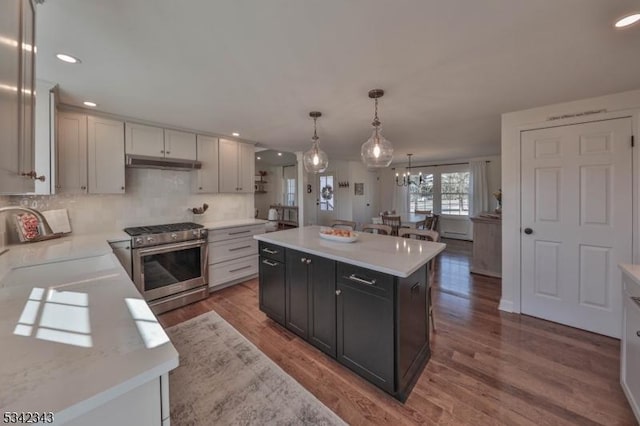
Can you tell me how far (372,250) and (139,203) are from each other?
3.17 meters

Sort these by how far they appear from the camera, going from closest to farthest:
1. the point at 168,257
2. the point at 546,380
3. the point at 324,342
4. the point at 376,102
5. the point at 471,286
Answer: the point at 546,380, the point at 324,342, the point at 376,102, the point at 168,257, the point at 471,286

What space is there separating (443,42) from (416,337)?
6.70ft

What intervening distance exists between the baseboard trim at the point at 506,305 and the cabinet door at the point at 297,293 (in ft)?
7.89

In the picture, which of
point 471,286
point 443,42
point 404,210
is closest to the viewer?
point 443,42

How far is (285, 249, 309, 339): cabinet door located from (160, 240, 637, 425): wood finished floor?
0.15 meters

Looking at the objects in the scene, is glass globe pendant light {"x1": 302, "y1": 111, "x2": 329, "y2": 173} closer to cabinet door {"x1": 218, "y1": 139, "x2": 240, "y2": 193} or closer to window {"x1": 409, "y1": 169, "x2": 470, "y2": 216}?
cabinet door {"x1": 218, "y1": 139, "x2": 240, "y2": 193}

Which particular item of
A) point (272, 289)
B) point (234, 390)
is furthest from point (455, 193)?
point (234, 390)

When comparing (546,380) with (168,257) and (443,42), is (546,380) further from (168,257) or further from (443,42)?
(168,257)

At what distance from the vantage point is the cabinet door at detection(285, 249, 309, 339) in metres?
2.29

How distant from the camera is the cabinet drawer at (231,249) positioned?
11.5 feet

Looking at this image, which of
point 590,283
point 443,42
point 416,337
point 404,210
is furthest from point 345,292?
point 404,210

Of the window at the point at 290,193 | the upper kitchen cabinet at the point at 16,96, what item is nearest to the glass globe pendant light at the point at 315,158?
the upper kitchen cabinet at the point at 16,96

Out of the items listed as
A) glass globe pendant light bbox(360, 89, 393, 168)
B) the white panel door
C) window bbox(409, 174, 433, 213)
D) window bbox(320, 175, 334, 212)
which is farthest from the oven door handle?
window bbox(409, 174, 433, 213)

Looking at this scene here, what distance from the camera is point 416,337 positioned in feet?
6.32
